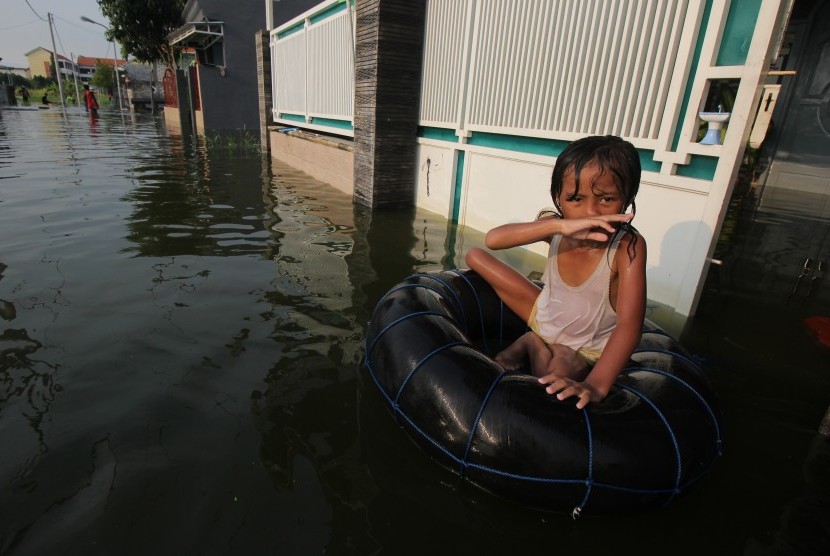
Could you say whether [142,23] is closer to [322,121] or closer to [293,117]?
[293,117]

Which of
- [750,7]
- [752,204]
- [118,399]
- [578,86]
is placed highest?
[750,7]

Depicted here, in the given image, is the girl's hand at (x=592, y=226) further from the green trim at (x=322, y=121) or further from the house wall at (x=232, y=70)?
the house wall at (x=232, y=70)

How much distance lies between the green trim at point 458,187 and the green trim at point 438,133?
1.02ft

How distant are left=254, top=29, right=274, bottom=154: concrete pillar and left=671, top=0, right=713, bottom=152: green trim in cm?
1231

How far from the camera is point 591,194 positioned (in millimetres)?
2127

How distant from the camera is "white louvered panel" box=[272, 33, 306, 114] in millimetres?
10812

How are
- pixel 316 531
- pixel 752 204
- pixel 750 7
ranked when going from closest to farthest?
pixel 316 531
pixel 750 7
pixel 752 204

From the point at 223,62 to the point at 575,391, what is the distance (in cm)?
2270

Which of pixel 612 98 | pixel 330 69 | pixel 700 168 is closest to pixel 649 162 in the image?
pixel 700 168

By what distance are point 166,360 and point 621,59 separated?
4.61 m

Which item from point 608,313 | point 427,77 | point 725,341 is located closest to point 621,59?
point 725,341

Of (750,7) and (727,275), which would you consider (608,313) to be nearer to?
(750,7)

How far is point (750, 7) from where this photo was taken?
327cm

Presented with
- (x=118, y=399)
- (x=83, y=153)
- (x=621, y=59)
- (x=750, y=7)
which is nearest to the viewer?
(x=118, y=399)
